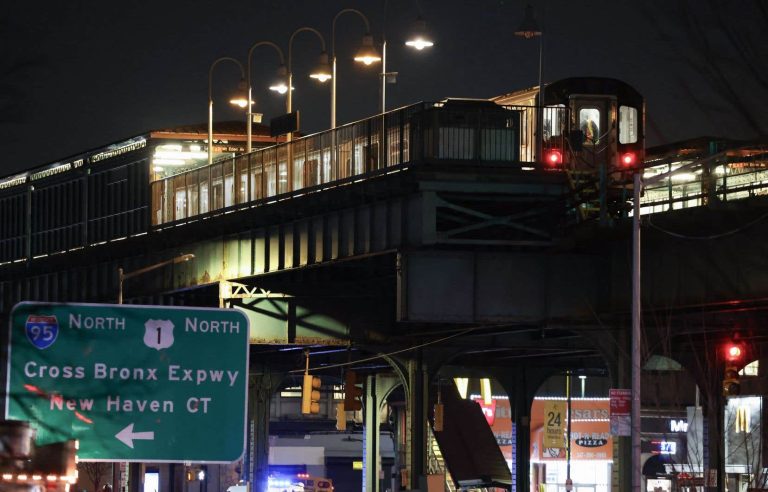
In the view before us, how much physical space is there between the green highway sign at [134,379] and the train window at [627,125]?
29.1 m


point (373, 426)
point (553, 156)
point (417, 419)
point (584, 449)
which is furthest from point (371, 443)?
point (553, 156)

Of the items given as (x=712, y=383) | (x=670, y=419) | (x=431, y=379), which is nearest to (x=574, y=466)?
(x=670, y=419)

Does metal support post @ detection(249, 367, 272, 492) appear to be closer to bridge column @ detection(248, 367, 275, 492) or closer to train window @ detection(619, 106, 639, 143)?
bridge column @ detection(248, 367, 275, 492)

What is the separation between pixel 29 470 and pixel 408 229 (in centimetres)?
2625

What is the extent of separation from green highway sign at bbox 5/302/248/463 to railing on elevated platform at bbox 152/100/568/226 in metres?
19.8

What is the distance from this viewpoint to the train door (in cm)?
4441

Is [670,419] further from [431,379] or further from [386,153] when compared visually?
[386,153]

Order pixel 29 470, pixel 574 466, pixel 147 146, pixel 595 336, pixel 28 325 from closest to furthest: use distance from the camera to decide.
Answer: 1. pixel 29 470
2. pixel 28 325
3. pixel 595 336
4. pixel 147 146
5. pixel 574 466

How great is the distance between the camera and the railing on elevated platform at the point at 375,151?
127 ft

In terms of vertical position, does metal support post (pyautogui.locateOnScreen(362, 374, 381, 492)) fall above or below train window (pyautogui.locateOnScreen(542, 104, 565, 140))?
below

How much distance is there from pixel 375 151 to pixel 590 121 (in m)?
7.45

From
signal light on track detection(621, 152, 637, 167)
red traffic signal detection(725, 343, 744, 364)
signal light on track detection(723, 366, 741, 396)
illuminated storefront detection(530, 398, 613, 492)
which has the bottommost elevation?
illuminated storefront detection(530, 398, 613, 492)

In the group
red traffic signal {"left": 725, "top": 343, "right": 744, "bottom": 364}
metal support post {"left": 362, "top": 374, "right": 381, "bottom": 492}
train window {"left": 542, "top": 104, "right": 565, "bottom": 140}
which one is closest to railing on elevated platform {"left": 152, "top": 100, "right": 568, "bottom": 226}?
train window {"left": 542, "top": 104, "right": 565, "bottom": 140}

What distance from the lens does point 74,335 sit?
717 inches
